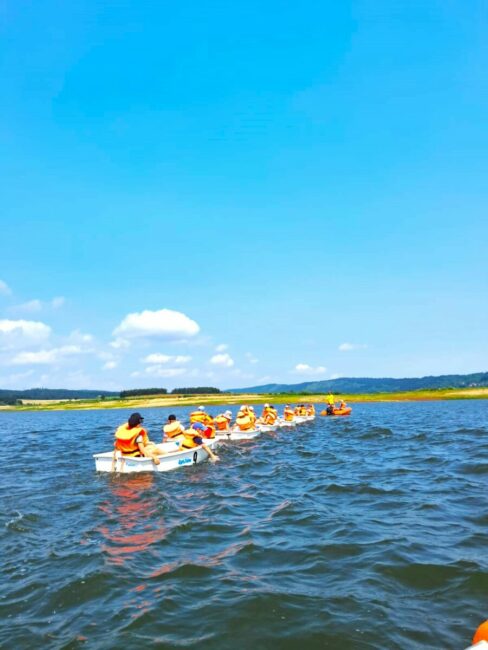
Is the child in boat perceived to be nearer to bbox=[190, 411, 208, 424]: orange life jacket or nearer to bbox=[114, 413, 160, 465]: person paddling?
bbox=[114, 413, 160, 465]: person paddling

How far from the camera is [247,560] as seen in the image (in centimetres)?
1013

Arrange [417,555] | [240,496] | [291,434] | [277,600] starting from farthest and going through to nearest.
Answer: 1. [291,434]
2. [240,496]
3. [417,555]
4. [277,600]

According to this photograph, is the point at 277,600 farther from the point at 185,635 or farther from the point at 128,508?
the point at 128,508

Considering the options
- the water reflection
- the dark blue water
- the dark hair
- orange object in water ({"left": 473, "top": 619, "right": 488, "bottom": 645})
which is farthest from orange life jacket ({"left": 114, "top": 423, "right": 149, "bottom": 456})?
orange object in water ({"left": 473, "top": 619, "right": 488, "bottom": 645})

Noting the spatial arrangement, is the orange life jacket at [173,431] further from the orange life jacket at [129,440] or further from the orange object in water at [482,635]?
the orange object in water at [482,635]

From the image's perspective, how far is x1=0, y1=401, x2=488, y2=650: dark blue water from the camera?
282 inches

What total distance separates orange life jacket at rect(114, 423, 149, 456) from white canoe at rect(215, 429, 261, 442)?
12.3 metres

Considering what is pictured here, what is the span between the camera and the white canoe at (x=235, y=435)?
32719 millimetres

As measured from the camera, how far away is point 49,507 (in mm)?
15375

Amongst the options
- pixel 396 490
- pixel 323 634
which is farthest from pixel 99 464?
pixel 323 634

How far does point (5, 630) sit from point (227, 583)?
12.6 feet

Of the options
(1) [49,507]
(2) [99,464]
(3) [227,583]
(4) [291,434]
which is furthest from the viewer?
(4) [291,434]

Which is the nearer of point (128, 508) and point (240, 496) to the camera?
point (128, 508)

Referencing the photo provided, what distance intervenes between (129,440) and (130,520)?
23.0 feet
